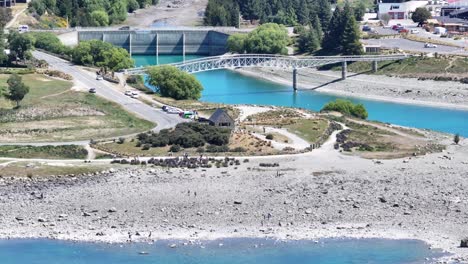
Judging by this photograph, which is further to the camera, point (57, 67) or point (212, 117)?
point (57, 67)

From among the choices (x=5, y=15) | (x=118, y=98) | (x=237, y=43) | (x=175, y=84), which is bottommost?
(x=118, y=98)

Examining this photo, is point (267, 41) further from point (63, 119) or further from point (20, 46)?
point (63, 119)

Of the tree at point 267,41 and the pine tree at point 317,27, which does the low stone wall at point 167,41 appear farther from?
the tree at point 267,41

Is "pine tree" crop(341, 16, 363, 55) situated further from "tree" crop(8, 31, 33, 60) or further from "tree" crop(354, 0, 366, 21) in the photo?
"tree" crop(8, 31, 33, 60)

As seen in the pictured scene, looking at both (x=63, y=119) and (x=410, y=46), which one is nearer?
(x=63, y=119)

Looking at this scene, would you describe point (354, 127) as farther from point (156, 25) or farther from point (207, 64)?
point (156, 25)

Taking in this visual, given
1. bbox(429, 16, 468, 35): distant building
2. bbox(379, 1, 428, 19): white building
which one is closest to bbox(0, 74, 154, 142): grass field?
bbox(429, 16, 468, 35): distant building

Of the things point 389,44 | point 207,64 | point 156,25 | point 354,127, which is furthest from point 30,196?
point 156,25

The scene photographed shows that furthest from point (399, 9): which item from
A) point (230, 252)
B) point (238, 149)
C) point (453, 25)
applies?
point (230, 252)
